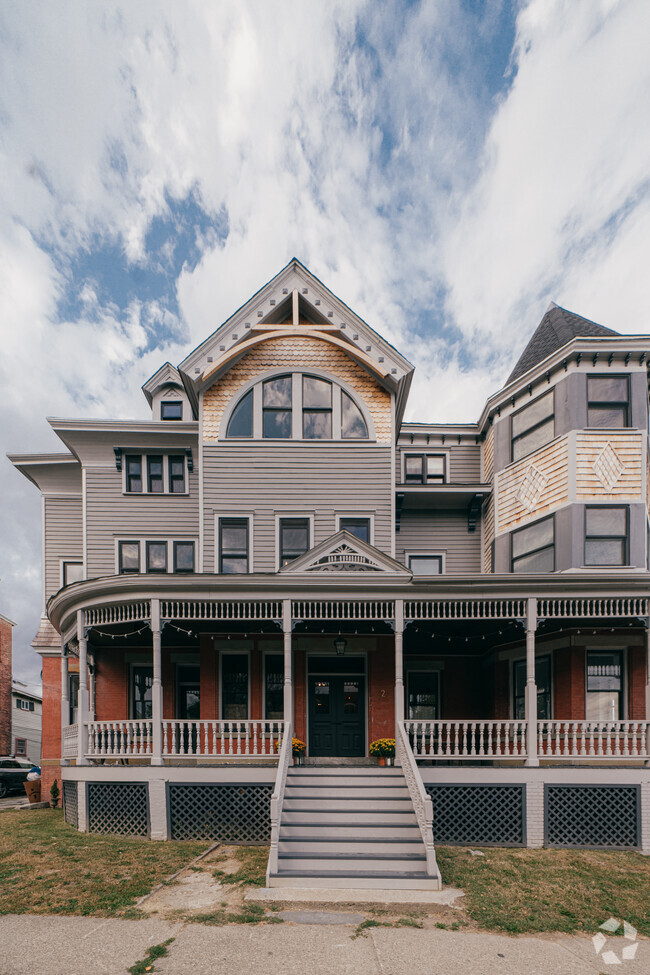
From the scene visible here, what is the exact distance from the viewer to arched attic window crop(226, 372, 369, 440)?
51.5ft

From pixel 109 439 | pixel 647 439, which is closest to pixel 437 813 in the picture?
pixel 647 439

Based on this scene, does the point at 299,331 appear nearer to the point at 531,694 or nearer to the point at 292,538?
the point at 292,538

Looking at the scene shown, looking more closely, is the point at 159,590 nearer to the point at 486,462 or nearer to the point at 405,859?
the point at 405,859

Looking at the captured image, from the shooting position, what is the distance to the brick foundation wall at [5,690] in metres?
32.8

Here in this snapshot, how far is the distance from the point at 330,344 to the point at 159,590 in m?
8.12

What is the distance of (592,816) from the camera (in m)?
10.9

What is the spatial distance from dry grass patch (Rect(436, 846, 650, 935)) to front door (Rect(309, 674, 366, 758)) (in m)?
4.25

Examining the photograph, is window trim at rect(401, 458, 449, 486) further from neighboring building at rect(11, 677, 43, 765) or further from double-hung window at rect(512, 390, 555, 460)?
neighboring building at rect(11, 677, 43, 765)

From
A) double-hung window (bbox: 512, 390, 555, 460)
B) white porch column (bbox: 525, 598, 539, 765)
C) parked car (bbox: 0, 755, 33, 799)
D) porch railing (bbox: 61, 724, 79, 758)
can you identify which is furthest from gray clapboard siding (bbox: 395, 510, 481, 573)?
parked car (bbox: 0, 755, 33, 799)

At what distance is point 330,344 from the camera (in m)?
15.9

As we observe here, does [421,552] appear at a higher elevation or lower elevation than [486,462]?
lower

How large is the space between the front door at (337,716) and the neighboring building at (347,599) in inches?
2.1

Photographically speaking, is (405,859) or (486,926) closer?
(486,926)

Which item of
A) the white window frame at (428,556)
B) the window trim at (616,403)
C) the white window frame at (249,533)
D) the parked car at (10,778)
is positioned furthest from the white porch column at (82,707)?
the parked car at (10,778)
